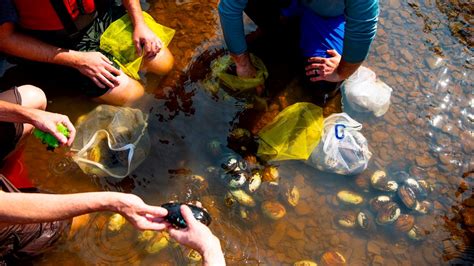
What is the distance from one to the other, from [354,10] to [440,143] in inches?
73.3

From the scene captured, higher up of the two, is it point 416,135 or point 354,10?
point 354,10

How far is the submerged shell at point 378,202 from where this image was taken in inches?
133

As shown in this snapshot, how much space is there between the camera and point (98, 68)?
3.40m

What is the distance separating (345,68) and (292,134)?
74 cm

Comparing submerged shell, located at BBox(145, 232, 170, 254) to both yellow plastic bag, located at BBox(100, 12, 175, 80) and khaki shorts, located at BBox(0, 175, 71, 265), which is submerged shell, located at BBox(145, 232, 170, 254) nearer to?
khaki shorts, located at BBox(0, 175, 71, 265)

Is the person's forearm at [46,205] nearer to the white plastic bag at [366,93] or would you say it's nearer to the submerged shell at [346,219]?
the submerged shell at [346,219]

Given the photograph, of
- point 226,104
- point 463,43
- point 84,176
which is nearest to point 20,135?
point 84,176

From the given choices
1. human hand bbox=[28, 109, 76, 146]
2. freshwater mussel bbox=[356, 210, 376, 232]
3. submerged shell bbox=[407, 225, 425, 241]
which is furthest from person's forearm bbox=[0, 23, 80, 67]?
submerged shell bbox=[407, 225, 425, 241]

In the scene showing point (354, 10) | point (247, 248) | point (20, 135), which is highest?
point (354, 10)

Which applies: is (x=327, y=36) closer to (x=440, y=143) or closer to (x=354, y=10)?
(x=354, y=10)

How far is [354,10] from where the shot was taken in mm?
2816

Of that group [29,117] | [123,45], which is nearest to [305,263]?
[29,117]

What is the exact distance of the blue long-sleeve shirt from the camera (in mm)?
2820

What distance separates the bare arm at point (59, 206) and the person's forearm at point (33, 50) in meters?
1.55
